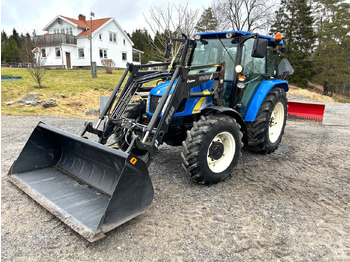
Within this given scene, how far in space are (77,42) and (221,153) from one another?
30.3 m

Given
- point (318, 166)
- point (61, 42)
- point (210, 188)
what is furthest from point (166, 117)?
point (61, 42)

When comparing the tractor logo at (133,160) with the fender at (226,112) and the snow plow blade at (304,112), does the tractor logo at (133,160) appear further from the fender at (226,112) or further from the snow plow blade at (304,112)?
the snow plow blade at (304,112)

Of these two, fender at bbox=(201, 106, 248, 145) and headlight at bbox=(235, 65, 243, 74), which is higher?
headlight at bbox=(235, 65, 243, 74)

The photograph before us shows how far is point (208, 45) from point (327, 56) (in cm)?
3057

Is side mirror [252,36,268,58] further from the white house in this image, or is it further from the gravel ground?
the white house

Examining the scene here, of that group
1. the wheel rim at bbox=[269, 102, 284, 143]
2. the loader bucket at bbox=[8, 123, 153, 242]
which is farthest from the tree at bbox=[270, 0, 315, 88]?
the loader bucket at bbox=[8, 123, 153, 242]

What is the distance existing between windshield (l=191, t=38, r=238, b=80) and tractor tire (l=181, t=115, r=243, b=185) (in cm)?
107

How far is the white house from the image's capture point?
28844mm

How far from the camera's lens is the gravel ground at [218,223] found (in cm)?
246

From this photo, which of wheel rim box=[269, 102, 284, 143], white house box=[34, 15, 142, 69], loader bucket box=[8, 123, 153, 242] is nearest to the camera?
loader bucket box=[8, 123, 153, 242]

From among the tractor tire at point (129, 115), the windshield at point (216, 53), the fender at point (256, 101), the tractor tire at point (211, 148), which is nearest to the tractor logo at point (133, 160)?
the tractor tire at point (211, 148)

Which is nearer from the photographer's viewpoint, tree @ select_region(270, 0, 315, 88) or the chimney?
tree @ select_region(270, 0, 315, 88)

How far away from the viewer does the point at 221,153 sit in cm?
386

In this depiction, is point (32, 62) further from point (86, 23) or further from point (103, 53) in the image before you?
point (86, 23)
